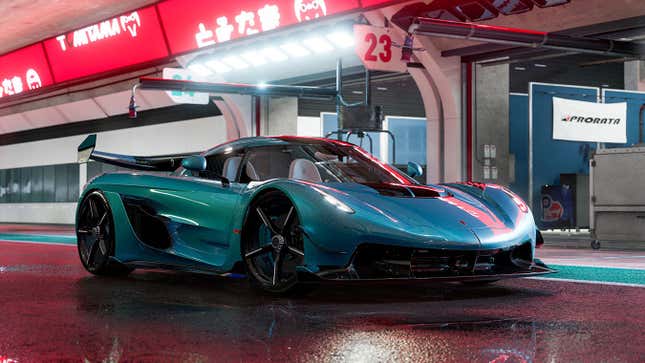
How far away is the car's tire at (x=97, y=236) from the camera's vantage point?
→ 325 inches

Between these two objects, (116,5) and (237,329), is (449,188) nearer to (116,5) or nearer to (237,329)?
(237,329)

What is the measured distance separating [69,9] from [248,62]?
4.77 meters

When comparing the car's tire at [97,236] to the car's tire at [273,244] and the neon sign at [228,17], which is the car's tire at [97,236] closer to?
the car's tire at [273,244]

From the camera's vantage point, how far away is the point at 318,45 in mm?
16656

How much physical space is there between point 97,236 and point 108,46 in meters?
14.7

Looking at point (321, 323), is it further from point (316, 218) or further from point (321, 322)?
point (316, 218)

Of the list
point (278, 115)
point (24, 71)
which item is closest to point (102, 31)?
point (278, 115)

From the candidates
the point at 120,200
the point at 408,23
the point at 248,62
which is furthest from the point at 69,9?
the point at 120,200

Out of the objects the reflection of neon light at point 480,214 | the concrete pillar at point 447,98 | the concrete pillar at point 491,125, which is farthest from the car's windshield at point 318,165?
the concrete pillar at point 491,125

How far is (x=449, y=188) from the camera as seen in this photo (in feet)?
23.5

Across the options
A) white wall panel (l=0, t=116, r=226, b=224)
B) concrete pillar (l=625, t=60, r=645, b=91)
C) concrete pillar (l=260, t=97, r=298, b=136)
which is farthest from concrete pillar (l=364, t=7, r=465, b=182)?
concrete pillar (l=625, t=60, r=645, b=91)

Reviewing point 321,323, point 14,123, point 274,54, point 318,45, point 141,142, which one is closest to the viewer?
point 321,323

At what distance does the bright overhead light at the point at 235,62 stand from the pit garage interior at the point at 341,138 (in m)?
0.05

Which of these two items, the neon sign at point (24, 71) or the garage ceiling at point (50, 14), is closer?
the garage ceiling at point (50, 14)
